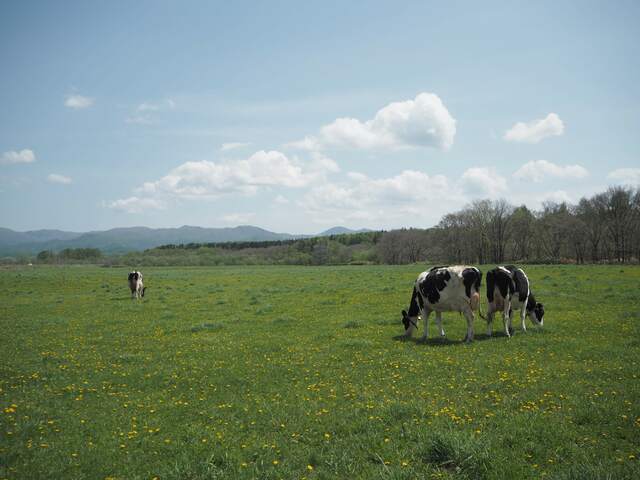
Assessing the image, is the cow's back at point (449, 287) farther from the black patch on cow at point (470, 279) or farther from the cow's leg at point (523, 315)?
the cow's leg at point (523, 315)

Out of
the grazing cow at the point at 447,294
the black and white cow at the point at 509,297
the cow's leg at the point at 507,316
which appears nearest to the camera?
the grazing cow at the point at 447,294

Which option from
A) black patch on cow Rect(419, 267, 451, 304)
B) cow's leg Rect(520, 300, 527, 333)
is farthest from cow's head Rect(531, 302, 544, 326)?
black patch on cow Rect(419, 267, 451, 304)

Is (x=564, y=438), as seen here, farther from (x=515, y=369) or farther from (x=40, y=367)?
(x=40, y=367)

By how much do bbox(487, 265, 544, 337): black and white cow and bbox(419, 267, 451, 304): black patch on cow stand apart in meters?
2.22

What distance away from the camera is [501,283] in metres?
15.8

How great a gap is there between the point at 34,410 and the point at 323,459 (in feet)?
23.1

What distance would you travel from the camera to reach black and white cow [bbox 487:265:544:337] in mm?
15578

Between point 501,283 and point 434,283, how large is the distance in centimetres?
292

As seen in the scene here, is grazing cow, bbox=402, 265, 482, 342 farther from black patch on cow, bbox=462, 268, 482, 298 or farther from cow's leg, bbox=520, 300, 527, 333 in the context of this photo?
cow's leg, bbox=520, 300, 527, 333

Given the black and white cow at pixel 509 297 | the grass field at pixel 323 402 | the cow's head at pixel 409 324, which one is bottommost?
the grass field at pixel 323 402

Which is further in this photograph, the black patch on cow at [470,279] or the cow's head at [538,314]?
the cow's head at [538,314]

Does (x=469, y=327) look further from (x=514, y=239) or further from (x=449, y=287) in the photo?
(x=514, y=239)

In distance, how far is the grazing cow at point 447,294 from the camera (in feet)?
47.6

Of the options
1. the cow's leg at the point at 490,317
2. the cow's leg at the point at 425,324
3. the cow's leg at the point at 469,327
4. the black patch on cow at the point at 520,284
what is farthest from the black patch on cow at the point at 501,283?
the cow's leg at the point at 425,324
